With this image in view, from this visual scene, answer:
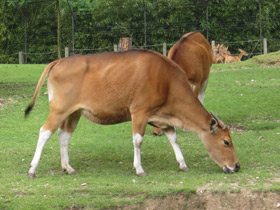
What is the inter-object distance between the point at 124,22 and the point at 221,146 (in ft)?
67.6

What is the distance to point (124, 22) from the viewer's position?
2738 centimetres

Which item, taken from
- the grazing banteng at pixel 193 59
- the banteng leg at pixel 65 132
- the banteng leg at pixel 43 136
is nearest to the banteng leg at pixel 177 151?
the banteng leg at pixel 65 132

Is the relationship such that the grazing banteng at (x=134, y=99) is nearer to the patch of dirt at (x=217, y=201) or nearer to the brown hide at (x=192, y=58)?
the patch of dirt at (x=217, y=201)

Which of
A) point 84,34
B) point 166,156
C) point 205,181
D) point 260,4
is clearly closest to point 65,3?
point 84,34

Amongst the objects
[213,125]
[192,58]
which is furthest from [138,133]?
[192,58]

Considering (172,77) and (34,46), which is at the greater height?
(172,77)

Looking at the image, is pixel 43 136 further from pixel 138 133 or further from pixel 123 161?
pixel 123 161

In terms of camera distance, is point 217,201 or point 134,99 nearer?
point 217,201

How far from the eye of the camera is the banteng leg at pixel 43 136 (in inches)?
287

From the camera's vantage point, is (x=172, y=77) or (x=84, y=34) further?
(x=84, y=34)

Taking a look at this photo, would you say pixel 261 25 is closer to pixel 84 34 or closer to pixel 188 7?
pixel 188 7

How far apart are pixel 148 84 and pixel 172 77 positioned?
37 centimetres

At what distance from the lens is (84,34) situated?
89.1 ft

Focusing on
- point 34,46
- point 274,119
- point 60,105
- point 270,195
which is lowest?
point 34,46
